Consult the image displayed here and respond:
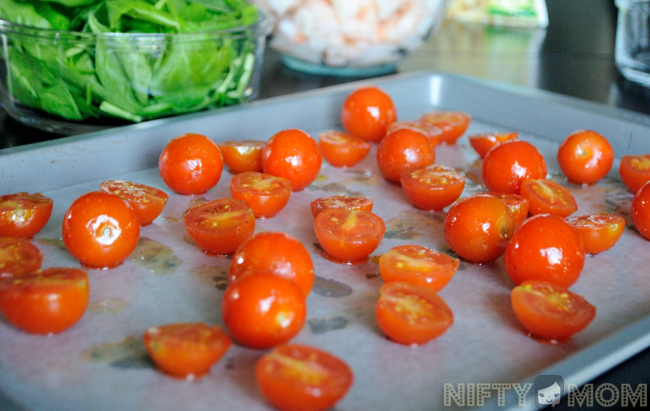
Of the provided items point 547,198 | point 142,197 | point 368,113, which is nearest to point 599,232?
point 547,198

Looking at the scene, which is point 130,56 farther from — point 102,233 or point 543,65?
point 543,65

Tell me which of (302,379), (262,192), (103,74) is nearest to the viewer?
(302,379)

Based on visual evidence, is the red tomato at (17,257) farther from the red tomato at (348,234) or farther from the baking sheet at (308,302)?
the red tomato at (348,234)

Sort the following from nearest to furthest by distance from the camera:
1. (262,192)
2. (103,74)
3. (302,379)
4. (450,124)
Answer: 1. (302,379)
2. (262,192)
3. (103,74)
4. (450,124)

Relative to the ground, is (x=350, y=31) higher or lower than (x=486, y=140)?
higher

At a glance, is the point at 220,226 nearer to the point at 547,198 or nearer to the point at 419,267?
the point at 419,267

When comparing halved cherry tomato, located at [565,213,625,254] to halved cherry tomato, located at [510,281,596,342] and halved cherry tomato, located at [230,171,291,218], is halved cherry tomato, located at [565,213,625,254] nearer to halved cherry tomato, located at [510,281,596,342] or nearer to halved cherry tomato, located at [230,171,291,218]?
halved cherry tomato, located at [510,281,596,342]

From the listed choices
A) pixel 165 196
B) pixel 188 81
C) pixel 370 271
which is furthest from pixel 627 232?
pixel 188 81
